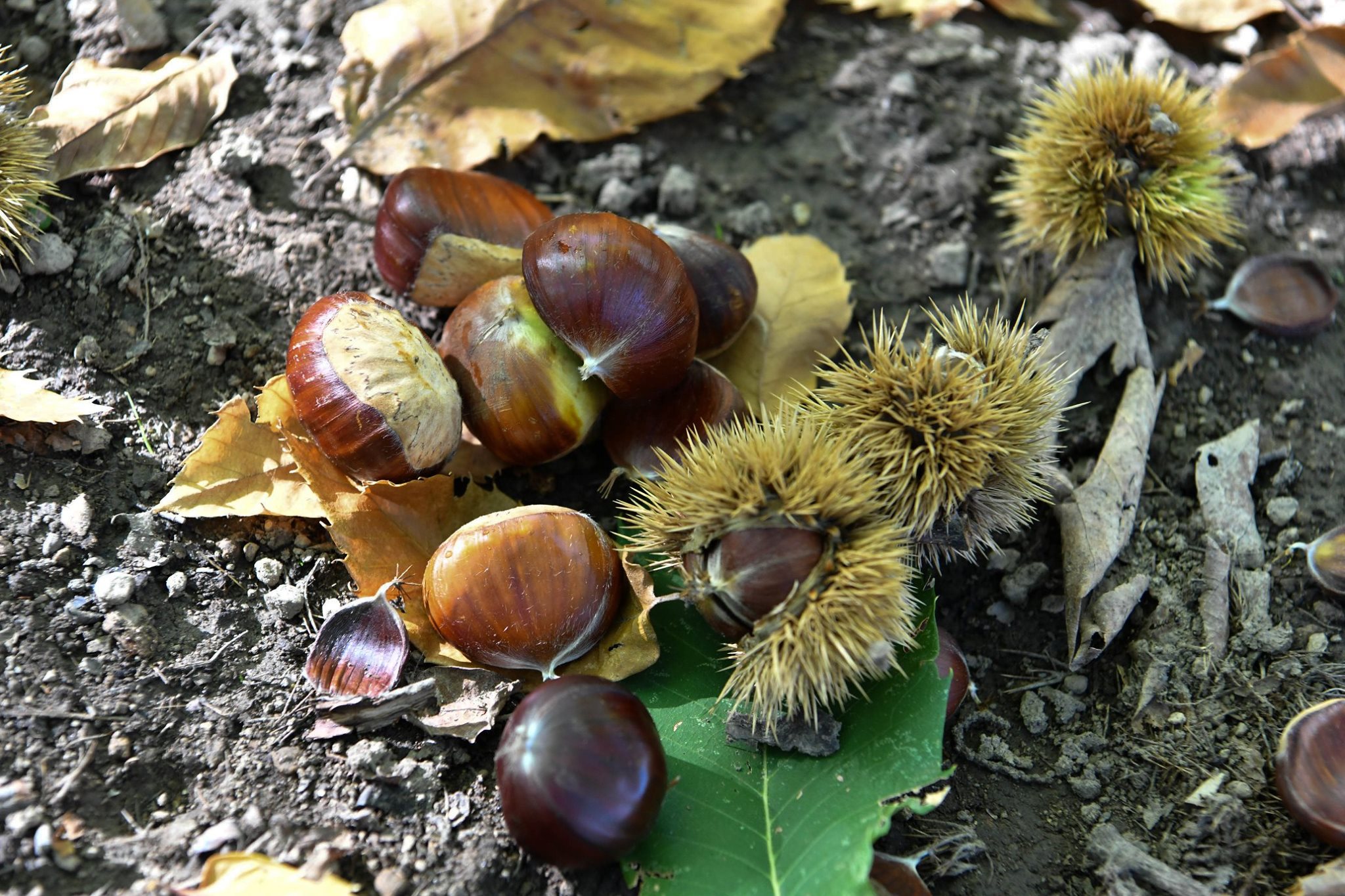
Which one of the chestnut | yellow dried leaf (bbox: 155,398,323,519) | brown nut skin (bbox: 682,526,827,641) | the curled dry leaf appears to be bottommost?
the chestnut

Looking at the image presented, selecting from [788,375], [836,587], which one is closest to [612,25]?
[788,375]

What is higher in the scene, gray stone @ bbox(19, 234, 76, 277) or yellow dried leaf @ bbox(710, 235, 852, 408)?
gray stone @ bbox(19, 234, 76, 277)

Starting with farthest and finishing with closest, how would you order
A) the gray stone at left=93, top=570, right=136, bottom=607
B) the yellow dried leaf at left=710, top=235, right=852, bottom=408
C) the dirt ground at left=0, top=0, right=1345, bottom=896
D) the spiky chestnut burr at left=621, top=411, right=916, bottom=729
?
the yellow dried leaf at left=710, top=235, right=852, bottom=408 < the gray stone at left=93, top=570, right=136, bottom=607 < the dirt ground at left=0, top=0, right=1345, bottom=896 < the spiky chestnut burr at left=621, top=411, right=916, bottom=729

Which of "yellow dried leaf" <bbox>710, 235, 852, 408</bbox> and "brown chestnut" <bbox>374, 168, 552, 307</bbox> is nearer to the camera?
"brown chestnut" <bbox>374, 168, 552, 307</bbox>

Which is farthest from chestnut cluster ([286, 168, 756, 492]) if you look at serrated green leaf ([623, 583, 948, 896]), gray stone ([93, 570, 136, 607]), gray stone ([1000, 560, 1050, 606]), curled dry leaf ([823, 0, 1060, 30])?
curled dry leaf ([823, 0, 1060, 30])

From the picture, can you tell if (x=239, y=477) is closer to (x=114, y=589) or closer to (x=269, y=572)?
(x=269, y=572)

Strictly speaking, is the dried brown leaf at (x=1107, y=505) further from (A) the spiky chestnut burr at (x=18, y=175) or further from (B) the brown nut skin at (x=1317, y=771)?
(A) the spiky chestnut burr at (x=18, y=175)

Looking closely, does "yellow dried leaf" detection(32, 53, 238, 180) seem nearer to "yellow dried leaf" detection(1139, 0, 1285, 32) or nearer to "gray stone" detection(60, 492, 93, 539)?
"gray stone" detection(60, 492, 93, 539)

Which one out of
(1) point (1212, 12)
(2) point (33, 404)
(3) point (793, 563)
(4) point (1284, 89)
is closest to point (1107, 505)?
(3) point (793, 563)
